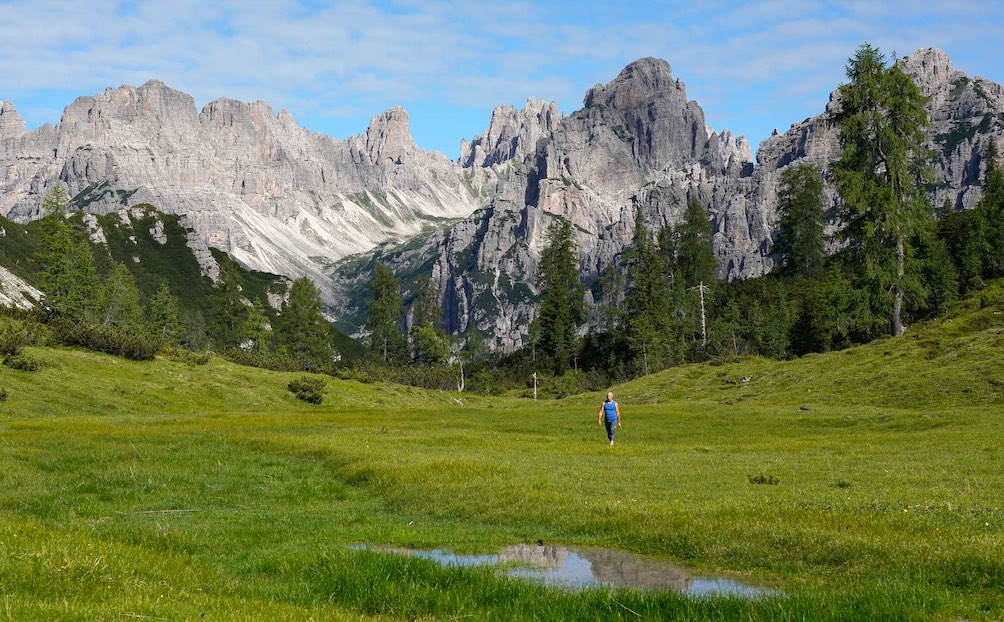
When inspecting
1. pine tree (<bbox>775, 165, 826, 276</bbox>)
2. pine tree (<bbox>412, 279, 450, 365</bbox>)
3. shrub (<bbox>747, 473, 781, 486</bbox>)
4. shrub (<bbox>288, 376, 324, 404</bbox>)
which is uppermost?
pine tree (<bbox>775, 165, 826, 276</bbox>)

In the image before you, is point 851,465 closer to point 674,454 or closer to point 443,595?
point 674,454

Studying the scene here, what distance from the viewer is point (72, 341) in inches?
2813

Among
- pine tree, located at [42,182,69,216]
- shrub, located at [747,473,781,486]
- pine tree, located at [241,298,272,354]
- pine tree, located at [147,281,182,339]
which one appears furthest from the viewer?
pine tree, located at [147,281,182,339]

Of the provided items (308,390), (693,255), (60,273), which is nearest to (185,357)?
(308,390)

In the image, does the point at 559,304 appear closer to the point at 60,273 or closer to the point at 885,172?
the point at 885,172

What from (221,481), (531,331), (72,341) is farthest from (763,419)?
(531,331)

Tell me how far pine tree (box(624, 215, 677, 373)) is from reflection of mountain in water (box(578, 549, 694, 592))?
10595cm

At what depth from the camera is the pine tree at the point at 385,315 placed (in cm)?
15677

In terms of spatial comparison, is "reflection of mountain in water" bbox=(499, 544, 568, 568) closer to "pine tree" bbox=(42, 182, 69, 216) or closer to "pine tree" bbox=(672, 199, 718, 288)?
"pine tree" bbox=(42, 182, 69, 216)

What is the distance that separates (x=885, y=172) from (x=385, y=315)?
4091 inches

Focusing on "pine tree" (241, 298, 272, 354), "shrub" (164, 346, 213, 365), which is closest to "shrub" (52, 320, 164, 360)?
"shrub" (164, 346, 213, 365)

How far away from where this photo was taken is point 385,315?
6186 inches

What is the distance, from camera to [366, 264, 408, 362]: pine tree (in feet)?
514

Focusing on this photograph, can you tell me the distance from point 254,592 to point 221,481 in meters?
15.6
